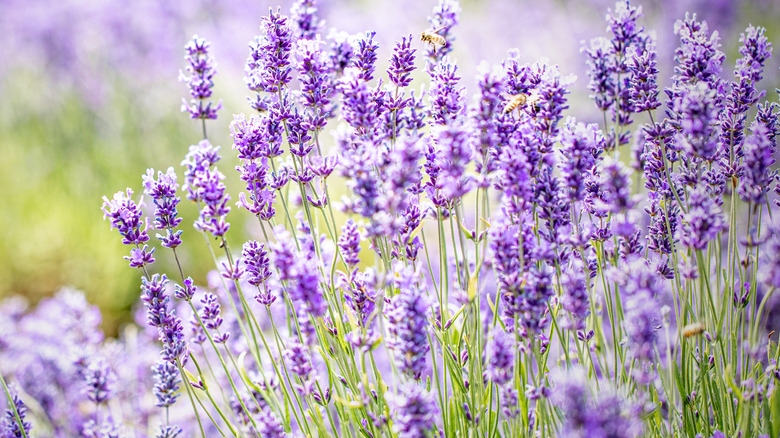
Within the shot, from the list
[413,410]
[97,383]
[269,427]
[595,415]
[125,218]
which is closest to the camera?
[595,415]

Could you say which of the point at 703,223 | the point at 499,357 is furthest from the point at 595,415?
the point at 703,223

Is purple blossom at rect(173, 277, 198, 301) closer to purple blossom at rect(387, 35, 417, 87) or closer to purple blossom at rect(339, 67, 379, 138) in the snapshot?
purple blossom at rect(339, 67, 379, 138)

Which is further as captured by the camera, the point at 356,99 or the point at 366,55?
the point at 366,55

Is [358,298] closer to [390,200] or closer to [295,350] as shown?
[295,350]

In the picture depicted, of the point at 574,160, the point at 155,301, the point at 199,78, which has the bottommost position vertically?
the point at 155,301

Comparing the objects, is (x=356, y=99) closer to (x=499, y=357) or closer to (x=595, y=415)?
(x=499, y=357)

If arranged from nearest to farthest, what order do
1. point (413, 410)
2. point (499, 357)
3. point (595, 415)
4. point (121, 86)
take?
point (595, 415)
point (413, 410)
point (499, 357)
point (121, 86)

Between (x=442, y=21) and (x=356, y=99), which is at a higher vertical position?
(x=442, y=21)

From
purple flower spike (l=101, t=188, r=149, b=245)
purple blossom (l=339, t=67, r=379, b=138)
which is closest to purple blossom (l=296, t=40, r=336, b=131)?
purple blossom (l=339, t=67, r=379, b=138)
